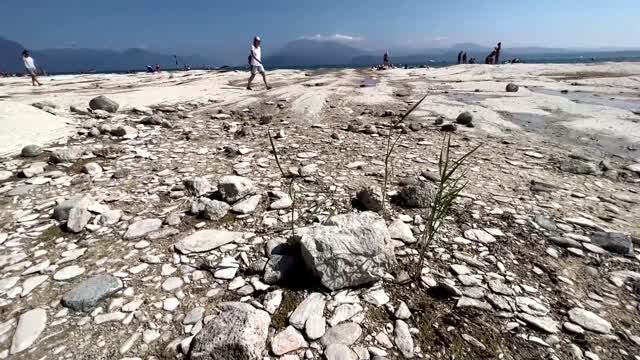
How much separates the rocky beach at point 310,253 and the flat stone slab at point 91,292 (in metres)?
0.02

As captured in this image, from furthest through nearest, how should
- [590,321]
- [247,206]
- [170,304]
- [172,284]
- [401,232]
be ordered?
[247,206] → [401,232] → [172,284] → [170,304] → [590,321]

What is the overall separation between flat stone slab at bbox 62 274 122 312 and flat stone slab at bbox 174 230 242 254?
0.65m

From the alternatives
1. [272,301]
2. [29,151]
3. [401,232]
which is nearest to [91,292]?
[272,301]

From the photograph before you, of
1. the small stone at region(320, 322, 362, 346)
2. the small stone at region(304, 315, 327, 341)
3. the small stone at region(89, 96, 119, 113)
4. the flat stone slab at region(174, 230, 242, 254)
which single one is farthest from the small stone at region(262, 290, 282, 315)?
the small stone at region(89, 96, 119, 113)

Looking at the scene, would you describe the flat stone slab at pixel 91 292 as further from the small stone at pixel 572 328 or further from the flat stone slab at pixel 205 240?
the small stone at pixel 572 328

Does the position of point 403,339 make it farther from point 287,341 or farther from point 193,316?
point 193,316

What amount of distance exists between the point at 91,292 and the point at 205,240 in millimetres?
1053

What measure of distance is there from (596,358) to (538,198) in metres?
2.69

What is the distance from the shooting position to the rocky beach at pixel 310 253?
2.24 meters

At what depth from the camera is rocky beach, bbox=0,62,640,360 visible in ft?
7.34

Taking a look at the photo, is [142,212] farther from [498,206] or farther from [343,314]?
[498,206]

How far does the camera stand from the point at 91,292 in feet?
8.49

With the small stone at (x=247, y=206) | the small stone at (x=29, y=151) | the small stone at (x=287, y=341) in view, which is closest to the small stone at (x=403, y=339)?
the small stone at (x=287, y=341)

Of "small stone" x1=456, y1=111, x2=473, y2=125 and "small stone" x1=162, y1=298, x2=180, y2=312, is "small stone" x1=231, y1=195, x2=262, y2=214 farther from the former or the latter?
"small stone" x1=456, y1=111, x2=473, y2=125
